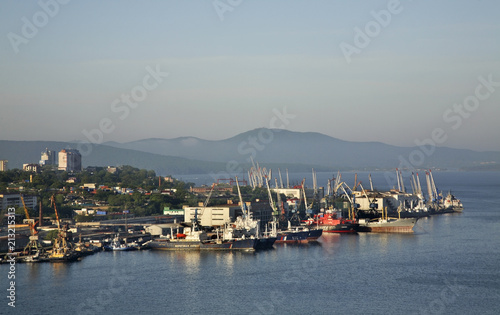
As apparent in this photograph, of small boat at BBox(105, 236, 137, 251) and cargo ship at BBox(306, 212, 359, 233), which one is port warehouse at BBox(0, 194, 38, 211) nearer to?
small boat at BBox(105, 236, 137, 251)

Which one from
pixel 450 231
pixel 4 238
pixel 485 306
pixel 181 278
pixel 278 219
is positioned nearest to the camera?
pixel 485 306

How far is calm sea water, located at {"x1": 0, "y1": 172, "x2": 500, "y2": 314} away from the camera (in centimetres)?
1558

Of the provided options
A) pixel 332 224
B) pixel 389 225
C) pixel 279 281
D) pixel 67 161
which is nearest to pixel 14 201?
pixel 332 224

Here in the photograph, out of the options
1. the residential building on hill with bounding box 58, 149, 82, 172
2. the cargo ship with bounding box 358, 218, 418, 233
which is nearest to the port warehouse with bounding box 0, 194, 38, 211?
the cargo ship with bounding box 358, 218, 418, 233

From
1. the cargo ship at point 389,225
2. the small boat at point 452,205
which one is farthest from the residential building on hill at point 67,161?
the cargo ship at point 389,225

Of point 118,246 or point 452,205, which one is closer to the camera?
point 118,246

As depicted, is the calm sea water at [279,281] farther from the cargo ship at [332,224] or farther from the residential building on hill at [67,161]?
the residential building on hill at [67,161]

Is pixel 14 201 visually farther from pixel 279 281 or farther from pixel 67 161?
pixel 67 161

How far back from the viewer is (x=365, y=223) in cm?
3484

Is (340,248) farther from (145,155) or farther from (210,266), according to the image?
(145,155)

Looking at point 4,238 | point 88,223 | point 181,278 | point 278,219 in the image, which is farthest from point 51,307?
point 278,219

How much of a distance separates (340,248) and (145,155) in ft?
418

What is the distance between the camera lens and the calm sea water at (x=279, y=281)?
15.6m

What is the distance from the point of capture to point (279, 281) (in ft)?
61.2
